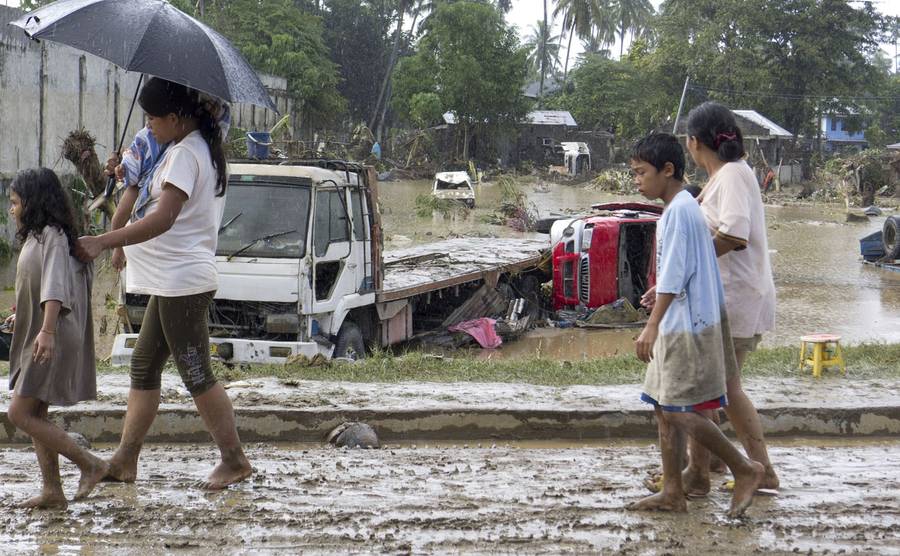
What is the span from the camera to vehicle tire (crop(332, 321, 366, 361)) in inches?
368

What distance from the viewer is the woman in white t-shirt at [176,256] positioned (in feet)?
13.3

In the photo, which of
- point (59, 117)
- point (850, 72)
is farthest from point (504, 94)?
point (59, 117)

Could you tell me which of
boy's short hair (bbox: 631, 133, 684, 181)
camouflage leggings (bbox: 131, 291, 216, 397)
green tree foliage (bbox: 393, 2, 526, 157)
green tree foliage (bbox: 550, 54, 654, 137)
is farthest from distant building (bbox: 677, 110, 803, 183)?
camouflage leggings (bbox: 131, 291, 216, 397)

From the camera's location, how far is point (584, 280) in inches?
550

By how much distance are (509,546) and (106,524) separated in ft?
5.32

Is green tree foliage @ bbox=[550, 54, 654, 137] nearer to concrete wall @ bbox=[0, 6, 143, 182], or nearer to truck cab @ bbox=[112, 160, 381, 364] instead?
concrete wall @ bbox=[0, 6, 143, 182]

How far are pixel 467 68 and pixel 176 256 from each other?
154 ft

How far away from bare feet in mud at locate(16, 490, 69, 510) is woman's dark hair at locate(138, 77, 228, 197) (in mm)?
1432

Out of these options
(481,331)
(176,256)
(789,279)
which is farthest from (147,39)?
(789,279)

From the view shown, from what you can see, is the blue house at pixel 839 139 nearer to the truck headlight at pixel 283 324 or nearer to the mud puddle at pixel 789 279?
the mud puddle at pixel 789 279

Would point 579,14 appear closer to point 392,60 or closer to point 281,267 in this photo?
point 392,60

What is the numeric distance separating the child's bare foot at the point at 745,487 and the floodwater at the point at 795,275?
742cm

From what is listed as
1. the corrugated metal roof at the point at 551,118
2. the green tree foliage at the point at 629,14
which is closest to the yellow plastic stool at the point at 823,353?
the corrugated metal roof at the point at 551,118

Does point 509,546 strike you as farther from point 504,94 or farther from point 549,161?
point 549,161
